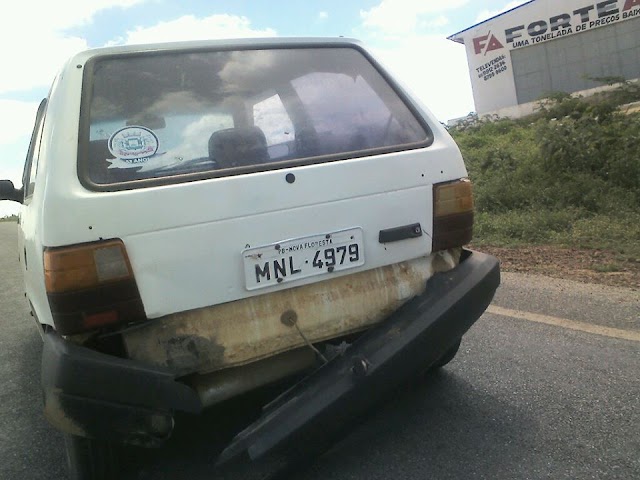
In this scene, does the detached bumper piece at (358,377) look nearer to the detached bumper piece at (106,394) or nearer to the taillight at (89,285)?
the detached bumper piece at (106,394)

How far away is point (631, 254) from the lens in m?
5.89

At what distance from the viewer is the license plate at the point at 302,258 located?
7.66ft

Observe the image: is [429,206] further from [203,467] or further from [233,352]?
[203,467]

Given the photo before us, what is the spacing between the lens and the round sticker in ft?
7.54

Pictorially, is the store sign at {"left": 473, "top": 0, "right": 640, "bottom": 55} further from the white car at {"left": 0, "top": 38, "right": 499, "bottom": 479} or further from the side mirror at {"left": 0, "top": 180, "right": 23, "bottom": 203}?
the side mirror at {"left": 0, "top": 180, "right": 23, "bottom": 203}

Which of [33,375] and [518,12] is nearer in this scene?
[33,375]

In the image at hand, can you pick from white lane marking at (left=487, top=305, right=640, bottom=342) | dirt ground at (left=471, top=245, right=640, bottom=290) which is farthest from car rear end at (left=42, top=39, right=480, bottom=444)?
dirt ground at (left=471, top=245, right=640, bottom=290)

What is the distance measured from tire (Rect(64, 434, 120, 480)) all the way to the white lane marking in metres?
2.84

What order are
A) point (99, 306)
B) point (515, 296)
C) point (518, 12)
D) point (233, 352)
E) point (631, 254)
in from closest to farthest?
point (99, 306) < point (233, 352) < point (515, 296) < point (631, 254) < point (518, 12)

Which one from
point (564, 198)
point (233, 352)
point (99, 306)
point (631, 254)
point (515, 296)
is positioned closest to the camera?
point (99, 306)

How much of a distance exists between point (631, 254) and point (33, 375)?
525 centimetres

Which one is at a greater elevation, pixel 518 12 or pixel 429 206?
pixel 518 12

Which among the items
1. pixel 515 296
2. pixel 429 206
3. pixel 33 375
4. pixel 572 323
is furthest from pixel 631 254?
pixel 33 375

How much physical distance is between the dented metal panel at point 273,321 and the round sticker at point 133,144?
0.61m
